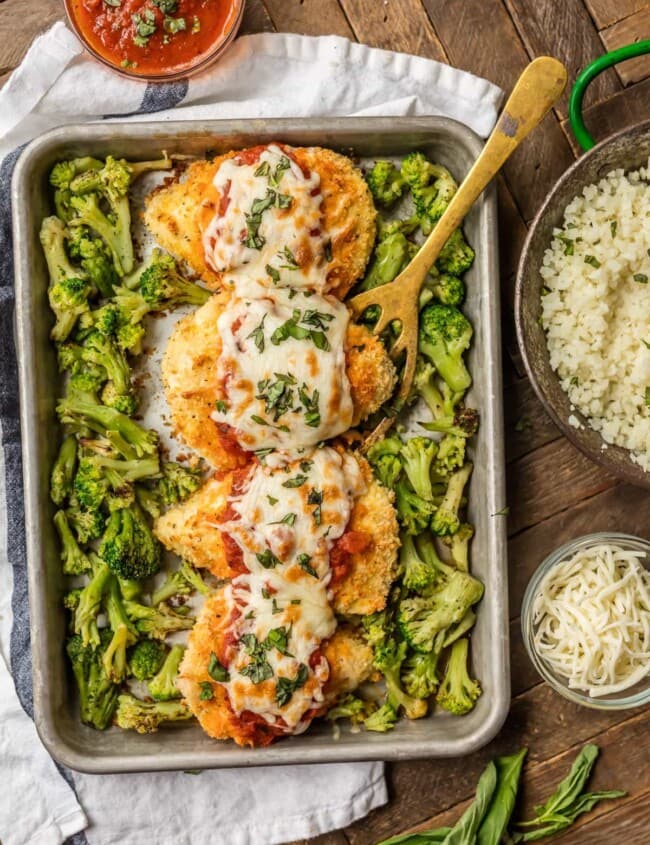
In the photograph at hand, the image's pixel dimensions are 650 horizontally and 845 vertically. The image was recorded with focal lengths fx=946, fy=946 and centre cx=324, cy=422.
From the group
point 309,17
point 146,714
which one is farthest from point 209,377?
point 309,17

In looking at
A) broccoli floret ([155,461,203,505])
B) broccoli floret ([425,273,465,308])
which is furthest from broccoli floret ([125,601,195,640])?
broccoli floret ([425,273,465,308])

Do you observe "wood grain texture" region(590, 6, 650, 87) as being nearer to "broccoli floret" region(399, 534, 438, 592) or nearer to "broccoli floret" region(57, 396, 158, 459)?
"broccoli floret" region(399, 534, 438, 592)

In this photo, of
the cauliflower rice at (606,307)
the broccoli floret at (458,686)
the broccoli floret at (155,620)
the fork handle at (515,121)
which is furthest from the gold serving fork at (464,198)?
the broccoli floret at (155,620)

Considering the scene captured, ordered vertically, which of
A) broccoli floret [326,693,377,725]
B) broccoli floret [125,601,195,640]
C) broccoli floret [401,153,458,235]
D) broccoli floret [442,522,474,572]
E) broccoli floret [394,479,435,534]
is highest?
broccoli floret [401,153,458,235]

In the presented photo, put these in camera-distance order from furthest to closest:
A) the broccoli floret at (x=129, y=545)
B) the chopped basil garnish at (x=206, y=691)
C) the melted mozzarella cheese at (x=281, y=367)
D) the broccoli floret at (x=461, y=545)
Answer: the broccoli floret at (x=461, y=545)
the broccoli floret at (x=129, y=545)
the chopped basil garnish at (x=206, y=691)
the melted mozzarella cheese at (x=281, y=367)

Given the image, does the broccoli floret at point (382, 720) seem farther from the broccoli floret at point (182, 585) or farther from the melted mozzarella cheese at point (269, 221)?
the melted mozzarella cheese at point (269, 221)

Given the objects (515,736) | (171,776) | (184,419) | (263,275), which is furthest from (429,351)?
(171,776)

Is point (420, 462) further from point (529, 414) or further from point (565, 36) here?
point (565, 36)
